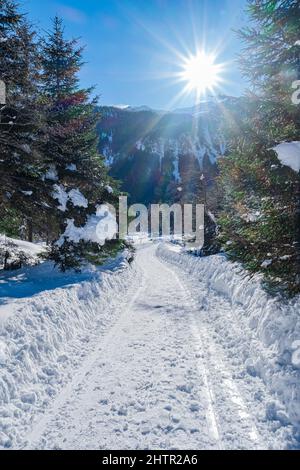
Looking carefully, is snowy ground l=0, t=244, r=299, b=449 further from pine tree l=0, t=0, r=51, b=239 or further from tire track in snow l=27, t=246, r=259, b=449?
pine tree l=0, t=0, r=51, b=239

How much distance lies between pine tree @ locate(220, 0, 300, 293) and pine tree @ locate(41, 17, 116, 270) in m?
8.32

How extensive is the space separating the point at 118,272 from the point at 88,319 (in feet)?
29.2

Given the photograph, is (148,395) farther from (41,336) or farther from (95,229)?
(95,229)

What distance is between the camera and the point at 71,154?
621 inches

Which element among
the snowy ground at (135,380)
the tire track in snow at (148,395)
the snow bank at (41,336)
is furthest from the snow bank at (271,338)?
the snow bank at (41,336)

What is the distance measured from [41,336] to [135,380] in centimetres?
271

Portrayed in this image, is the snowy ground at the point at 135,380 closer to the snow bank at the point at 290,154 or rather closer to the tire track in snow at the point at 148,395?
the tire track in snow at the point at 148,395

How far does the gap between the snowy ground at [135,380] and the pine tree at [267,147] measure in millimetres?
1555

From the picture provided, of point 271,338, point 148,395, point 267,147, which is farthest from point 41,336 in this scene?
point 267,147

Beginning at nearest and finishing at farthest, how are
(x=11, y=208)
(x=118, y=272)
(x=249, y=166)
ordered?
(x=249, y=166) < (x=11, y=208) < (x=118, y=272)

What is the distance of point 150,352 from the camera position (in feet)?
26.9

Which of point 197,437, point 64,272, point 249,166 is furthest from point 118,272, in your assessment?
point 197,437

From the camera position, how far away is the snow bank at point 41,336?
581 cm
